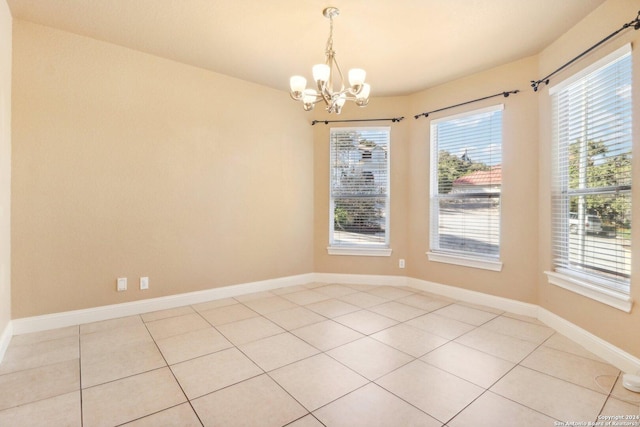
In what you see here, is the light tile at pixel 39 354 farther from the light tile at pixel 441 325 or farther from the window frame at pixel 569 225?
the window frame at pixel 569 225

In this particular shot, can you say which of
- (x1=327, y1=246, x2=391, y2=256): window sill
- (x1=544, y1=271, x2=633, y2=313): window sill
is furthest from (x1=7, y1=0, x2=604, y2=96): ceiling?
(x1=327, y1=246, x2=391, y2=256): window sill

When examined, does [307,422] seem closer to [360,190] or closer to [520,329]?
[520,329]

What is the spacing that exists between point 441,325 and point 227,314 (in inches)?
85.1

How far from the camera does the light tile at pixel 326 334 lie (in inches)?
104

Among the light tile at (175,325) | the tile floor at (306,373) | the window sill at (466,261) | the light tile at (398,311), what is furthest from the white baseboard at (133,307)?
the window sill at (466,261)

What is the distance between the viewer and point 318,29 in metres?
2.78

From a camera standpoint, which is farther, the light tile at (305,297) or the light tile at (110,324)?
the light tile at (305,297)

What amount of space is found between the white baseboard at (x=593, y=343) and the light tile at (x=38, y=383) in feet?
12.0

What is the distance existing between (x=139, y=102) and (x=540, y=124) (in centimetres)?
408

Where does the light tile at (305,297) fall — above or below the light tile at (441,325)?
above

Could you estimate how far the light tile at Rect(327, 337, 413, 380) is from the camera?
222 centimetres

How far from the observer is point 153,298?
11.1ft

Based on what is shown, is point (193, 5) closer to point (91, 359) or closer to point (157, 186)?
point (157, 186)

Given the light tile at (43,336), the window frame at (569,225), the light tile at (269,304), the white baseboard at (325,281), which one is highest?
the window frame at (569,225)
